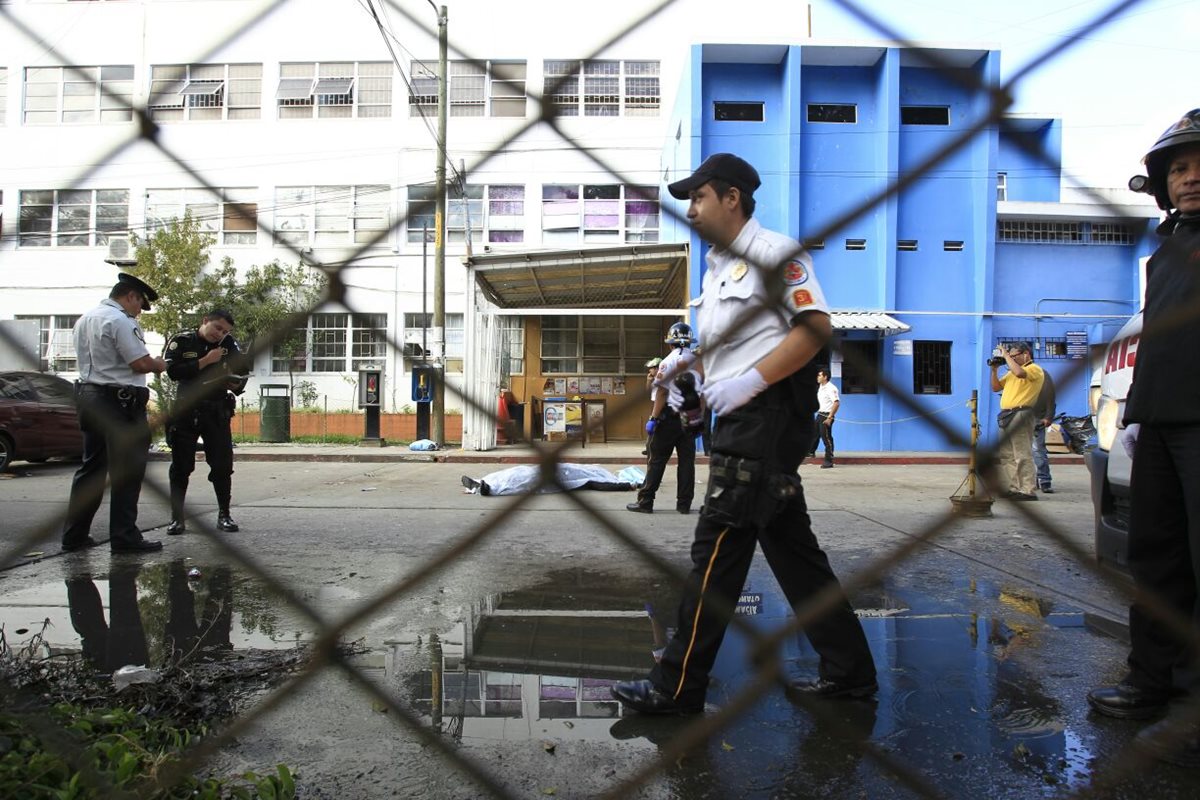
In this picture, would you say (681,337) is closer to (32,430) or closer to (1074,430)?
(32,430)

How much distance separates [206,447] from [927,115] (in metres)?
4.71

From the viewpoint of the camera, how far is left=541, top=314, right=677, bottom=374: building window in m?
11.9

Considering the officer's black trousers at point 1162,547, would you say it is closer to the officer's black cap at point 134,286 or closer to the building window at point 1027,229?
the officer's black cap at point 134,286

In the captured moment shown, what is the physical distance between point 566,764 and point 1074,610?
8.49 ft

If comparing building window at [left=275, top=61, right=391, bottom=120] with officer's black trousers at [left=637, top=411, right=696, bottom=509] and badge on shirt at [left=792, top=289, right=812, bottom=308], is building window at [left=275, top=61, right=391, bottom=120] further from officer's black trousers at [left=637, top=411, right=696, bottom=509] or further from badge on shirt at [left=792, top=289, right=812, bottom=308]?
officer's black trousers at [left=637, top=411, right=696, bottom=509]

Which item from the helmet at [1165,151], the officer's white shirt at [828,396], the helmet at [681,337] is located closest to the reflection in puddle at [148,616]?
the helmet at [681,337]

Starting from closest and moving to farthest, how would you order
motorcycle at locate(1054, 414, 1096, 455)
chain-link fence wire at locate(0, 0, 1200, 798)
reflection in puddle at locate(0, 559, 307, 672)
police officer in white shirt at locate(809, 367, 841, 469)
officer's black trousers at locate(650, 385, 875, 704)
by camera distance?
chain-link fence wire at locate(0, 0, 1200, 798), officer's black trousers at locate(650, 385, 875, 704), reflection in puddle at locate(0, 559, 307, 672), police officer in white shirt at locate(809, 367, 841, 469), motorcycle at locate(1054, 414, 1096, 455)

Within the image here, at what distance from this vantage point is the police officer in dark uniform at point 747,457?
1.73m

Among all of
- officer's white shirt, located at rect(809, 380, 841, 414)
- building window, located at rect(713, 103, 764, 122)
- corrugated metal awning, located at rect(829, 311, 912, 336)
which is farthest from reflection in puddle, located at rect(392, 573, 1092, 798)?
corrugated metal awning, located at rect(829, 311, 912, 336)

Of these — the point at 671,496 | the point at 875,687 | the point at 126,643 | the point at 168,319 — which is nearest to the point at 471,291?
the point at 671,496

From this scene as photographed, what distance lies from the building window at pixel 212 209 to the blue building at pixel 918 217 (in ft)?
2.16

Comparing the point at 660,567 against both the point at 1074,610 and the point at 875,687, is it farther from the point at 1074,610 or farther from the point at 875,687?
the point at 1074,610

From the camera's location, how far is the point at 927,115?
8.52ft

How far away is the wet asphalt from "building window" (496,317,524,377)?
898cm
